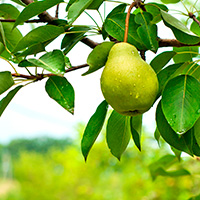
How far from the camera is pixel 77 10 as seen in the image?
594 millimetres

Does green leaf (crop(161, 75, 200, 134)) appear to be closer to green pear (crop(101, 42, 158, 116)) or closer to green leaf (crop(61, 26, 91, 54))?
green pear (crop(101, 42, 158, 116))

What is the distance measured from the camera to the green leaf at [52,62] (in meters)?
0.56

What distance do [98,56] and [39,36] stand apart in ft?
0.38

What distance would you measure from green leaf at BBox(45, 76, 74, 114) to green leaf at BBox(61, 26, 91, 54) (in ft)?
0.25

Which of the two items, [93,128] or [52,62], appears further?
[93,128]

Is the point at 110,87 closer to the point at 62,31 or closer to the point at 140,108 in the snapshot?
the point at 140,108

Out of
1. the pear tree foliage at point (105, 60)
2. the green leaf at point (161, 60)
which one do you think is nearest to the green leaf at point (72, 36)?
the pear tree foliage at point (105, 60)

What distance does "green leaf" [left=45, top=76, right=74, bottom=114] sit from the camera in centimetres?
62

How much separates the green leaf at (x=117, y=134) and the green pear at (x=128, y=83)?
161mm

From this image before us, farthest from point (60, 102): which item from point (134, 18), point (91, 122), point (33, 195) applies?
point (33, 195)

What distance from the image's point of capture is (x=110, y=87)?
552mm

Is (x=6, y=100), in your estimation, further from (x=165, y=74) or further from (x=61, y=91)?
(x=165, y=74)

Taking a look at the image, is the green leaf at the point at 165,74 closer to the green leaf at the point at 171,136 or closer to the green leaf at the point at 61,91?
the green leaf at the point at 171,136

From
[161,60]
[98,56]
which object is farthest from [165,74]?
[98,56]
